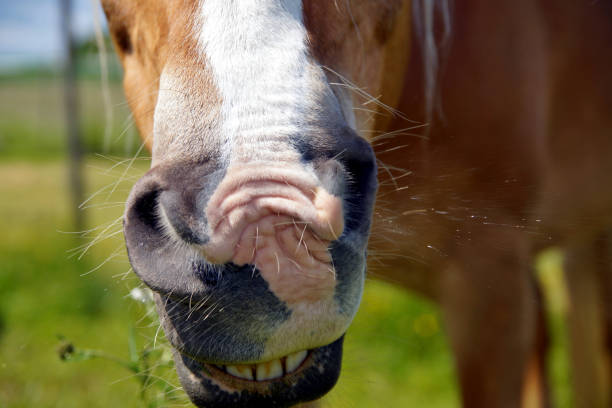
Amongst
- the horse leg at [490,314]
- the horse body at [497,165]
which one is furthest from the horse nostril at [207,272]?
the horse leg at [490,314]

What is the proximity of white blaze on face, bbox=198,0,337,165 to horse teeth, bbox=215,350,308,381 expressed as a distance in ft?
1.07

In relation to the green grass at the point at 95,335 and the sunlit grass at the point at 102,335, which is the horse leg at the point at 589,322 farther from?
the green grass at the point at 95,335

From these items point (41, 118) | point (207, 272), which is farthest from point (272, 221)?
point (41, 118)

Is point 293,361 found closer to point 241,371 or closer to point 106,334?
point 241,371

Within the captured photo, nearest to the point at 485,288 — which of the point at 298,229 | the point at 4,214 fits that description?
the point at 298,229

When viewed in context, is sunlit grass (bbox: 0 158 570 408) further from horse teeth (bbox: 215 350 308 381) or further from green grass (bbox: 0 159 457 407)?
horse teeth (bbox: 215 350 308 381)

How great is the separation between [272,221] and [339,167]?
131 mm

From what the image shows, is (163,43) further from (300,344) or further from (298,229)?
(300,344)

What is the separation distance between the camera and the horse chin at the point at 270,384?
1.00 metres

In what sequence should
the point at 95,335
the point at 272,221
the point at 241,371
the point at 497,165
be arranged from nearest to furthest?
the point at 272,221 → the point at 241,371 → the point at 497,165 → the point at 95,335

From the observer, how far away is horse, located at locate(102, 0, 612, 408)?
0.92 metres

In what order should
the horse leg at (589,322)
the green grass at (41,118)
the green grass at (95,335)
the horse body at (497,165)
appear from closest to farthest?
1. the horse body at (497,165)
2. the green grass at (95,335)
3. the horse leg at (589,322)
4. the green grass at (41,118)

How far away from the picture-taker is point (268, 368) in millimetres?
1000

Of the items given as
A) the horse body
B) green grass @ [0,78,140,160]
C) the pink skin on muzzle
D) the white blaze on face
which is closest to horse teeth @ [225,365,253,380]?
the pink skin on muzzle
